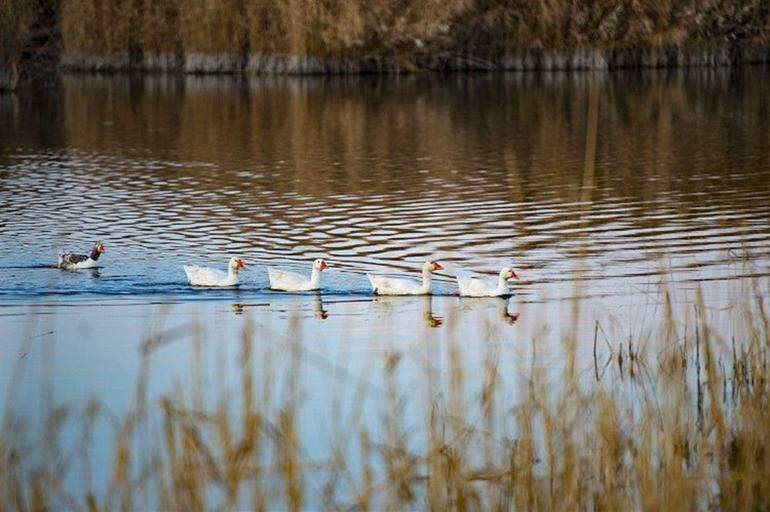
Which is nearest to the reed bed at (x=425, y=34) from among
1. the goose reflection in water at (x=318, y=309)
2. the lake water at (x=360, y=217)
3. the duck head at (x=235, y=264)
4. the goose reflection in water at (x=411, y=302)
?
the lake water at (x=360, y=217)

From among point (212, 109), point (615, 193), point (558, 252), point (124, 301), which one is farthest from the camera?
point (212, 109)

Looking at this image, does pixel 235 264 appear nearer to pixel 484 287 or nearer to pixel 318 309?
pixel 318 309

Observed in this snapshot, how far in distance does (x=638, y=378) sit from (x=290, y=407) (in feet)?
11.7

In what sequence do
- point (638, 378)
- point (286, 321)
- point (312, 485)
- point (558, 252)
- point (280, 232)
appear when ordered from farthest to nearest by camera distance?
1. point (280, 232)
2. point (558, 252)
3. point (286, 321)
4. point (638, 378)
5. point (312, 485)

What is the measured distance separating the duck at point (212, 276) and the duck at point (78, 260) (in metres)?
1.26

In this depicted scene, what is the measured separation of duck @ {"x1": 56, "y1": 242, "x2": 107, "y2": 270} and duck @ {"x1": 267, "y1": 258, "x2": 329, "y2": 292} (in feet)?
6.71

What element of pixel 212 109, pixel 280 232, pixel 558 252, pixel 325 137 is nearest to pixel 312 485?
pixel 558 252

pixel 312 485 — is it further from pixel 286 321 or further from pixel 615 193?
pixel 615 193

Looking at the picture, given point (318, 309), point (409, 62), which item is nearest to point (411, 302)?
point (318, 309)

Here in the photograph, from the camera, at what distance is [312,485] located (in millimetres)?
8117

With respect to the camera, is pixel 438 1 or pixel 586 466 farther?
pixel 438 1

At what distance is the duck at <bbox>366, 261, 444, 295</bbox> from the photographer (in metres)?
14.2

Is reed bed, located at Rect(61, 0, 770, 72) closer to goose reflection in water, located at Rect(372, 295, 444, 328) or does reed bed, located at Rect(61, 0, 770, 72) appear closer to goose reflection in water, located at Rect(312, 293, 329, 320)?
goose reflection in water, located at Rect(312, 293, 329, 320)

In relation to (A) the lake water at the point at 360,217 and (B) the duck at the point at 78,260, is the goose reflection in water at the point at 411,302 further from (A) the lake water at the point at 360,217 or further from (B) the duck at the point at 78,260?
(B) the duck at the point at 78,260
